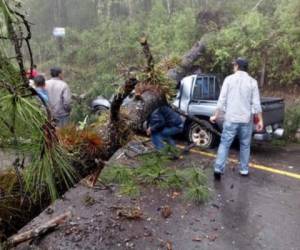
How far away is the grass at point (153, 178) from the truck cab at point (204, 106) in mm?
2536

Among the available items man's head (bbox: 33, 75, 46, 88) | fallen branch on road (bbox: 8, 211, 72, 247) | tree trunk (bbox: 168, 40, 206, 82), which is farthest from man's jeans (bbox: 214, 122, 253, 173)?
tree trunk (bbox: 168, 40, 206, 82)

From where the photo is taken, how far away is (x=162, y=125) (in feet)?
26.7

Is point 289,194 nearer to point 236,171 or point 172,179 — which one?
point 236,171

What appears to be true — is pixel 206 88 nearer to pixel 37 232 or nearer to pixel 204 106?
pixel 204 106

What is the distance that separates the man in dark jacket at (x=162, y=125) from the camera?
8055mm

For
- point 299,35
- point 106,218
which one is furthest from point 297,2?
point 106,218

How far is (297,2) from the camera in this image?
12.6 metres

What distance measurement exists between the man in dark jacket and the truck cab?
1.10m

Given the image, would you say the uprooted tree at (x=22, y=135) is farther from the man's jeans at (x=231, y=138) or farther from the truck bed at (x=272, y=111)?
the truck bed at (x=272, y=111)

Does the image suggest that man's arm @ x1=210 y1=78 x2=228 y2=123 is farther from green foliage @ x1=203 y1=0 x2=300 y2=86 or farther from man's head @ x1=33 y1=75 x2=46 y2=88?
green foliage @ x1=203 y1=0 x2=300 y2=86

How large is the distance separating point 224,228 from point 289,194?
1729 millimetres

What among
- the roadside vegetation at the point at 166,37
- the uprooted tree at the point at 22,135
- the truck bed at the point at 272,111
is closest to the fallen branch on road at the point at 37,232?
the uprooted tree at the point at 22,135

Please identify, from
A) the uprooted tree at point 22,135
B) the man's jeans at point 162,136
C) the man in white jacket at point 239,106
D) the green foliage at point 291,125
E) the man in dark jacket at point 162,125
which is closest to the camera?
the uprooted tree at point 22,135

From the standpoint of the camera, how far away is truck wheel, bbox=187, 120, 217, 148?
31.0ft
